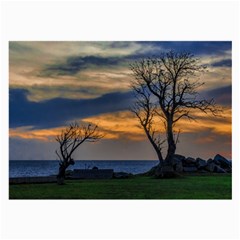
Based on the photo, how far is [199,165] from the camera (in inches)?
640

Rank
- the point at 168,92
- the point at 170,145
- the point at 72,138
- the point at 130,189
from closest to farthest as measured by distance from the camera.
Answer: the point at 130,189, the point at 72,138, the point at 168,92, the point at 170,145

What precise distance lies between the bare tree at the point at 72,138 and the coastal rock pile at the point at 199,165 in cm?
280

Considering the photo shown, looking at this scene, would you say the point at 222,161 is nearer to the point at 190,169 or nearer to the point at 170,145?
the point at 190,169

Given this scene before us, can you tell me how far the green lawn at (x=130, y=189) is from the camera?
12.8 metres

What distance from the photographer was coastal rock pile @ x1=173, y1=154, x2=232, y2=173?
50.6ft

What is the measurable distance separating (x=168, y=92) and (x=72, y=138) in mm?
2690

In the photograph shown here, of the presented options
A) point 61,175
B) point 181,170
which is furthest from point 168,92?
point 61,175

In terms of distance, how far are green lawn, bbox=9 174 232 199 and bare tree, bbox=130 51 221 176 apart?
1197mm

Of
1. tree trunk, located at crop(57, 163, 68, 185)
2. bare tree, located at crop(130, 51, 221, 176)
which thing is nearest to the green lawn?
tree trunk, located at crop(57, 163, 68, 185)

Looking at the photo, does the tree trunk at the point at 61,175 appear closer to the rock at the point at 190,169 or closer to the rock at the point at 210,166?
the rock at the point at 190,169

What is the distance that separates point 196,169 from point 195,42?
15.3 ft

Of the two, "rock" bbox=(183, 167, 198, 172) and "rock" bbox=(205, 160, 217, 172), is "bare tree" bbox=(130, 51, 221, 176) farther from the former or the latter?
"rock" bbox=(205, 160, 217, 172)
